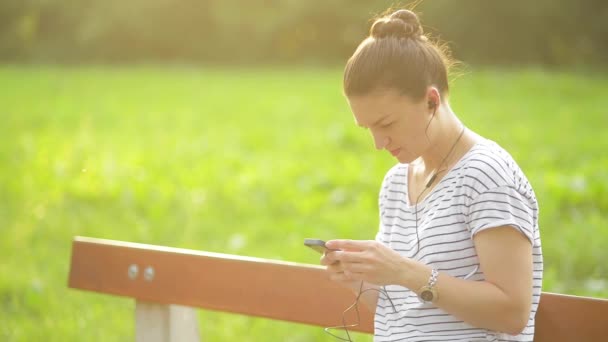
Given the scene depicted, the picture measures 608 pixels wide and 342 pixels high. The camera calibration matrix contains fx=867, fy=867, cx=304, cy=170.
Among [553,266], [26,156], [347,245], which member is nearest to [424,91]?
[347,245]

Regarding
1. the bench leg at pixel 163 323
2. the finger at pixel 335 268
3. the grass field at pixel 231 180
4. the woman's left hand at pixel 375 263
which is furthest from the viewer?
the grass field at pixel 231 180

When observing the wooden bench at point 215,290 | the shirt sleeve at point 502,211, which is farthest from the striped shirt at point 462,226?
the wooden bench at point 215,290

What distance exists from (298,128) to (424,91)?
7.17 meters

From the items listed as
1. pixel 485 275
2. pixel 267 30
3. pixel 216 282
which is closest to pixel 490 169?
pixel 485 275

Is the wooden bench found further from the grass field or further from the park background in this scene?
the grass field

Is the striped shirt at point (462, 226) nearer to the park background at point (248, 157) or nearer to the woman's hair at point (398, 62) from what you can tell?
the woman's hair at point (398, 62)

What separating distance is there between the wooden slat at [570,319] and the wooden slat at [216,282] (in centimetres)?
50

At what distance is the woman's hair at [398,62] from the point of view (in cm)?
208

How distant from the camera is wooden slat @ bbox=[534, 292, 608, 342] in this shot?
2043 mm

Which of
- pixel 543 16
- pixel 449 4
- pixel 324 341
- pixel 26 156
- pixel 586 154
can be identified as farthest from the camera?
pixel 449 4

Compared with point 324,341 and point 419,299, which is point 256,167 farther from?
point 419,299

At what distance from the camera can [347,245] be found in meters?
1.93

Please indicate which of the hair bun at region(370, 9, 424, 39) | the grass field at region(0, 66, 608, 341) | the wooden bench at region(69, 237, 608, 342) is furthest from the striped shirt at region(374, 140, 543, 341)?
the grass field at region(0, 66, 608, 341)

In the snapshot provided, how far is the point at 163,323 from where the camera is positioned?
2.85 meters
